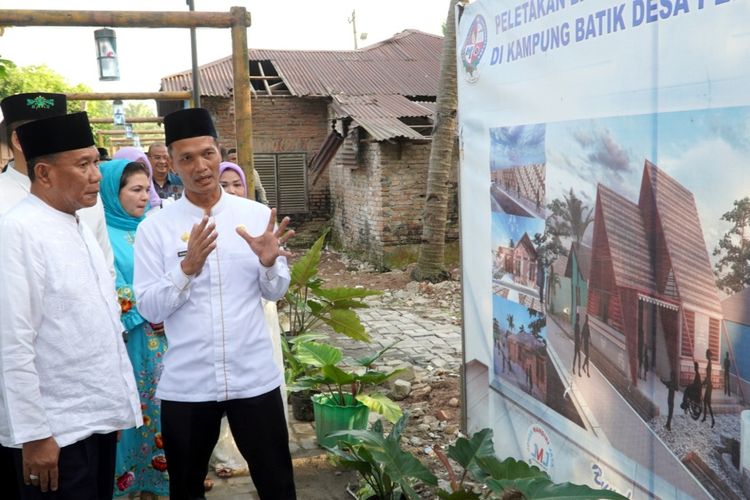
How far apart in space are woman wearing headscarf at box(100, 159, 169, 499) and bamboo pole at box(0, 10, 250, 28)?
88 centimetres

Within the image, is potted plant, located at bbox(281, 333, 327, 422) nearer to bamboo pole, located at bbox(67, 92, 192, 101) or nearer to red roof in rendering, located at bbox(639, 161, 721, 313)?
red roof in rendering, located at bbox(639, 161, 721, 313)

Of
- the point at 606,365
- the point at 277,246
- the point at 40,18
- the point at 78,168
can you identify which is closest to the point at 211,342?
the point at 277,246

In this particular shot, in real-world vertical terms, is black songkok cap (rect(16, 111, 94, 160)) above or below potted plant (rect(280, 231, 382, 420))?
above

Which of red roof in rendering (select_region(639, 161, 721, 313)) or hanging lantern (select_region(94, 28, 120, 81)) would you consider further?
hanging lantern (select_region(94, 28, 120, 81))

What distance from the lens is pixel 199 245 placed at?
252 cm

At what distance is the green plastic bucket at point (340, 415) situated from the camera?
4129 mm

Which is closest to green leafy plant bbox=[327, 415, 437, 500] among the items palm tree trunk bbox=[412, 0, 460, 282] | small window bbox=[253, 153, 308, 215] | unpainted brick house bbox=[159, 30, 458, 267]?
palm tree trunk bbox=[412, 0, 460, 282]

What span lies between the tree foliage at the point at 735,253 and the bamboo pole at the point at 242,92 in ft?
9.47

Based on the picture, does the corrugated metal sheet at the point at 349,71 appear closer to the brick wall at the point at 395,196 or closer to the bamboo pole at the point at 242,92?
the brick wall at the point at 395,196

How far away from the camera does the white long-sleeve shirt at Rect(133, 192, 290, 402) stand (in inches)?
105

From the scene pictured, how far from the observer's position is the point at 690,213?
7.48 feet

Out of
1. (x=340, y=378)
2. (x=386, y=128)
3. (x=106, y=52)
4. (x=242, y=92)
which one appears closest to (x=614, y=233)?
(x=340, y=378)

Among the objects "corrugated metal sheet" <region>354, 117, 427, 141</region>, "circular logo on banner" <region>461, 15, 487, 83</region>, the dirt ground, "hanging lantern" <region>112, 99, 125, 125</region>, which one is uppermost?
"hanging lantern" <region>112, 99, 125, 125</region>

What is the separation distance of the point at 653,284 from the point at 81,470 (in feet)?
6.62
